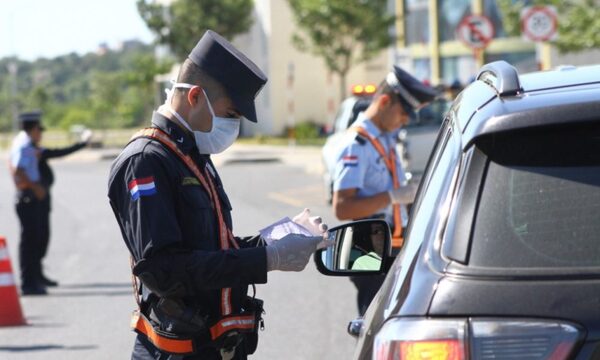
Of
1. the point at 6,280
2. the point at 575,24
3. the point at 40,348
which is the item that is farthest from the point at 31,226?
the point at 575,24

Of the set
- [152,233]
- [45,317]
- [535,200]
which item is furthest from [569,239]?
[45,317]

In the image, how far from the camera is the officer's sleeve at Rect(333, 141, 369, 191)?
21.2ft

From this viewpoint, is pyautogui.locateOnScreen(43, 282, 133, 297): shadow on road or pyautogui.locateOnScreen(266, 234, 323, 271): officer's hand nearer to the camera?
pyautogui.locateOnScreen(266, 234, 323, 271): officer's hand

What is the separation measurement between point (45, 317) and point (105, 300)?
0.84 metres

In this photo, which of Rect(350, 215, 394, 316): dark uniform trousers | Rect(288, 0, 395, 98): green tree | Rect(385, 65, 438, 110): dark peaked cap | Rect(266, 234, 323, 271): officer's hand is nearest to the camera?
Rect(266, 234, 323, 271): officer's hand

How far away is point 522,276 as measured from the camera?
9.24 feet

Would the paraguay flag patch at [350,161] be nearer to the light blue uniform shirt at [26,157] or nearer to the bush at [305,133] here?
the light blue uniform shirt at [26,157]

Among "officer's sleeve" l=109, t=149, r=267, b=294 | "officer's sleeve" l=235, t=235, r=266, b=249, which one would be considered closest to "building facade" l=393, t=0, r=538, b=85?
"officer's sleeve" l=235, t=235, r=266, b=249

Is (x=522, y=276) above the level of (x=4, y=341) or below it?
above

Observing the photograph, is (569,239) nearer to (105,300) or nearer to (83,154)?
(105,300)

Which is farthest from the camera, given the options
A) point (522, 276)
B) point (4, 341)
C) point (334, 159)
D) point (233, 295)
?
point (4, 341)

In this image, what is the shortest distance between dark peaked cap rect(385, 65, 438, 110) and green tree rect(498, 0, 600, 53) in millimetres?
13652

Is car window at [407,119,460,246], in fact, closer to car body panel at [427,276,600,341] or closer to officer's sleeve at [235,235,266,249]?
car body panel at [427,276,600,341]

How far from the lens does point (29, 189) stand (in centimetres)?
1223
